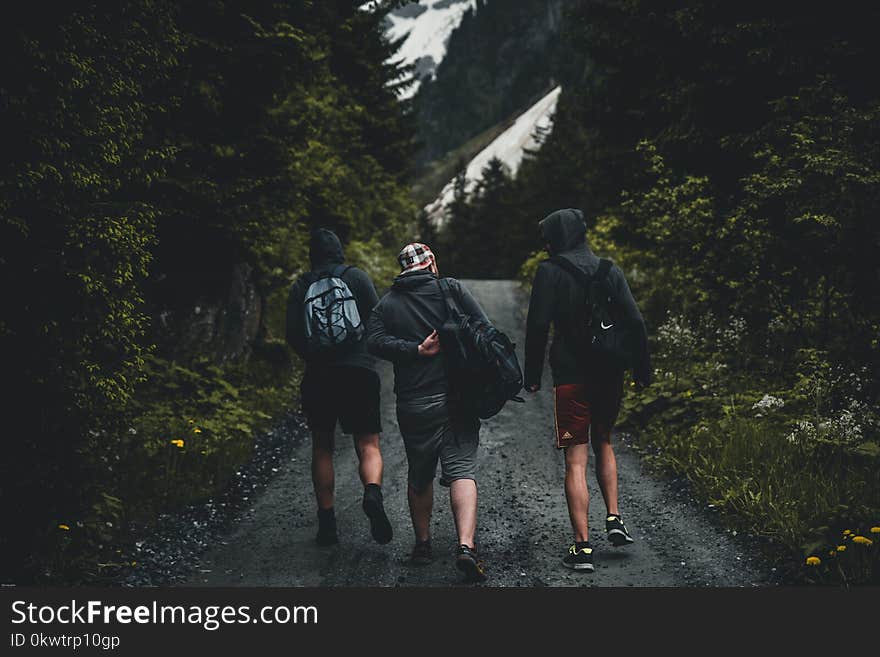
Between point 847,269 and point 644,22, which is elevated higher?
point 644,22

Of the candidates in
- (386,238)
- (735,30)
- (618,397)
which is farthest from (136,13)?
(386,238)

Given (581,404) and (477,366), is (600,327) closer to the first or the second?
(581,404)

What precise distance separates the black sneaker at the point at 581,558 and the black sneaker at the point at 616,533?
30 cm

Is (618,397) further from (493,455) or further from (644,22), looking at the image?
(644,22)

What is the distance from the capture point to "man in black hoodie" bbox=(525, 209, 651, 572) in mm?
5270

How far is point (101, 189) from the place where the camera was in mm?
5430

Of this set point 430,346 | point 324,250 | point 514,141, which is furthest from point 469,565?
point 514,141

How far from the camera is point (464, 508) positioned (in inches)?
198

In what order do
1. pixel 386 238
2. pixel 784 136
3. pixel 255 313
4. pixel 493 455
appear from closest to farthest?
pixel 493 455, pixel 784 136, pixel 255 313, pixel 386 238

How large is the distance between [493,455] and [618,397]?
3.27 meters

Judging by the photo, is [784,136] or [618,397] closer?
[618,397]

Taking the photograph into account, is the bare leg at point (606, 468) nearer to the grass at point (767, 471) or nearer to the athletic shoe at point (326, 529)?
the grass at point (767, 471)

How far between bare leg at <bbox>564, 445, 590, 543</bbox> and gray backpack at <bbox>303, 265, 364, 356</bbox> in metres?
1.71

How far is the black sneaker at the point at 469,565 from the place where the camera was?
4844mm
